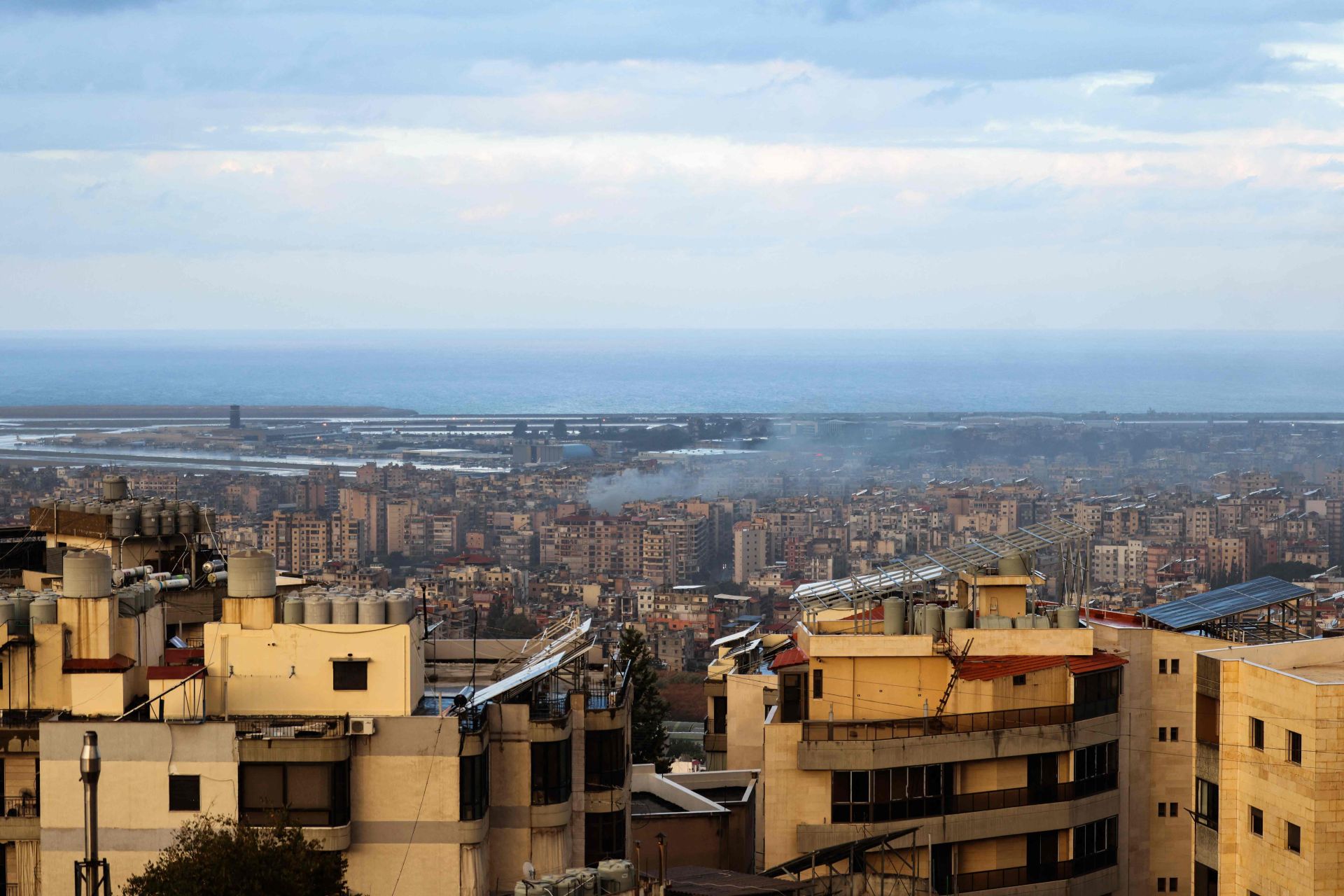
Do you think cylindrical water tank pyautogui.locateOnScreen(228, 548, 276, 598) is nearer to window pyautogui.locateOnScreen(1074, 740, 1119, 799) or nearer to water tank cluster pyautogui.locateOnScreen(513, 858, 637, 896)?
water tank cluster pyautogui.locateOnScreen(513, 858, 637, 896)

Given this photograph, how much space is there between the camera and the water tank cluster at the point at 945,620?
19219 millimetres

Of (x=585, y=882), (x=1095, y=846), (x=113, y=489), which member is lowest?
(x=1095, y=846)

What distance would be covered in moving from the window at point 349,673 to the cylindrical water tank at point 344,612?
319 millimetres

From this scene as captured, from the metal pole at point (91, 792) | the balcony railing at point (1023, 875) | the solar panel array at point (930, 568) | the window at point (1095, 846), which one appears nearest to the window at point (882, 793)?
the balcony railing at point (1023, 875)

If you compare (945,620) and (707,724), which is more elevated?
(945,620)

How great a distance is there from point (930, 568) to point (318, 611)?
27.0 ft

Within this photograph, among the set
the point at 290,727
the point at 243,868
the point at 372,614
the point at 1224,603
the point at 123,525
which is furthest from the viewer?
the point at 123,525

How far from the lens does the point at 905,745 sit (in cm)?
1820

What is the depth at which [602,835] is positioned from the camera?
1655 cm

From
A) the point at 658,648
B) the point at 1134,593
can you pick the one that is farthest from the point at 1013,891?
the point at 1134,593

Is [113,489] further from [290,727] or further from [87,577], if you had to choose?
[290,727]

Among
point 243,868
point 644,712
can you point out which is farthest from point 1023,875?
point 644,712

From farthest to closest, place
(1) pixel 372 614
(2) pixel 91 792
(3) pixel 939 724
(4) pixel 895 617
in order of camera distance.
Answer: (4) pixel 895 617, (3) pixel 939 724, (1) pixel 372 614, (2) pixel 91 792

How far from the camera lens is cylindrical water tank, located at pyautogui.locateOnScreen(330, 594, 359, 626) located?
15.5 metres
